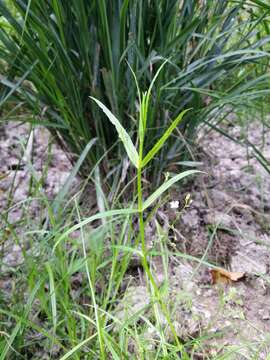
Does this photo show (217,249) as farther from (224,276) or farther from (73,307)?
(73,307)

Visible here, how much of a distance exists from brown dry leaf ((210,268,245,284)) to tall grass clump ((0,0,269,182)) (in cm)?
33

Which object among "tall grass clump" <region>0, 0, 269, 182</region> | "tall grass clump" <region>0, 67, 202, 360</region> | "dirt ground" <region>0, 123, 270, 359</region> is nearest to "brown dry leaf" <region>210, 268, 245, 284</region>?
"dirt ground" <region>0, 123, 270, 359</region>

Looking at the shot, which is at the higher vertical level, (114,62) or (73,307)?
(114,62)

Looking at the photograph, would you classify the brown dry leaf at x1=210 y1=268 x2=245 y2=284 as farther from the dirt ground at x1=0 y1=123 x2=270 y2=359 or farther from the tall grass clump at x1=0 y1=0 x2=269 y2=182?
the tall grass clump at x1=0 y1=0 x2=269 y2=182

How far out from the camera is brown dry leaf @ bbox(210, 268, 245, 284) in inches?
57.9

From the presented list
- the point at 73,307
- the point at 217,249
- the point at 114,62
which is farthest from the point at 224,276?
the point at 114,62

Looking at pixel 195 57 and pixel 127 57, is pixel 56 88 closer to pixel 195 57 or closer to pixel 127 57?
pixel 127 57

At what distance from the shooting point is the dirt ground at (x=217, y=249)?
1294 mm

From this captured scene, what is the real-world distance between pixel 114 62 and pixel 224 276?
25.5 inches

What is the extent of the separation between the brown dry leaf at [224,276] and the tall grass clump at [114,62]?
0.33m

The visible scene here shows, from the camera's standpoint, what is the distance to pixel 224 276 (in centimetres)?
149

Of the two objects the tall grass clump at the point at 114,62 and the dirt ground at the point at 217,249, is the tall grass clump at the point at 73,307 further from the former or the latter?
the tall grass clump at the point at 114,62

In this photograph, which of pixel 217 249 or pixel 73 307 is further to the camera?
pixel 217 249

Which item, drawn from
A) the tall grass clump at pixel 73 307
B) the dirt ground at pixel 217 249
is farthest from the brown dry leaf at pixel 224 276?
the tall grass clump at pixel 73 307
